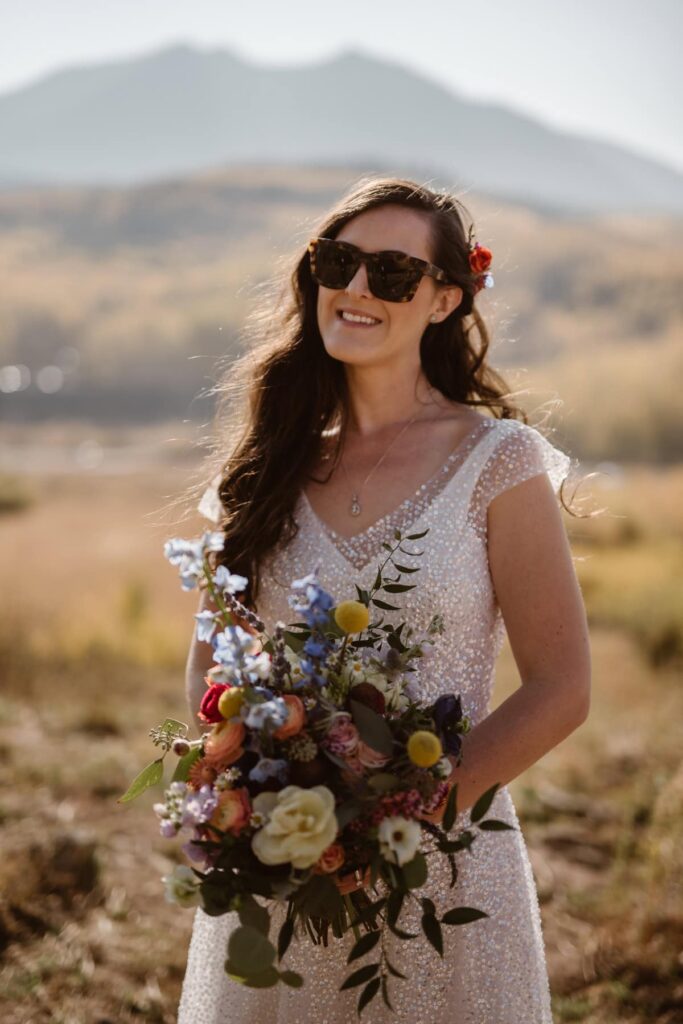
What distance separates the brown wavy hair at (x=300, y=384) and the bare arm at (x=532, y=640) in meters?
0.31

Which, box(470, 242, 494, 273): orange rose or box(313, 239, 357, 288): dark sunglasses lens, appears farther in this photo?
box(470, 242, 494, 273): orange rose

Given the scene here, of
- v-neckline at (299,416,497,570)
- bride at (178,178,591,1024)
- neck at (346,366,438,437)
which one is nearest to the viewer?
bride at (178,178,591,1024)

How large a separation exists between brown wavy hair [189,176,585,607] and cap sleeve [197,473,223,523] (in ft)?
0.09

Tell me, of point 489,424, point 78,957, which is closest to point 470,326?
point 489,424

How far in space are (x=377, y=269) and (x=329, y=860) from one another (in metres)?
1.34

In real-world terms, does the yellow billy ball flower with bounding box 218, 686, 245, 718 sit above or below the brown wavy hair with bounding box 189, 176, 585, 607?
below

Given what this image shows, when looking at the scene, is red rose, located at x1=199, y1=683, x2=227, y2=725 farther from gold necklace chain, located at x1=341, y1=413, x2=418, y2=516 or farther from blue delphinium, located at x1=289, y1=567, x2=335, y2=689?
gold necklace chain, located at x1=341, y1=413, x2=418, y2=516

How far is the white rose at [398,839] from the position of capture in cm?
153

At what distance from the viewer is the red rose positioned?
1.73 m

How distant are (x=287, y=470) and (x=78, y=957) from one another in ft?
6.58

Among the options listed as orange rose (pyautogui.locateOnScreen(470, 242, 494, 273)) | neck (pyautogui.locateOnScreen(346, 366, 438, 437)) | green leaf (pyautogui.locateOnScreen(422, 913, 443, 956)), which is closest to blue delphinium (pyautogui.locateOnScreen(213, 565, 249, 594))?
green leaf (pyautogui.locateOnScreen(422, 913, 443, 956))

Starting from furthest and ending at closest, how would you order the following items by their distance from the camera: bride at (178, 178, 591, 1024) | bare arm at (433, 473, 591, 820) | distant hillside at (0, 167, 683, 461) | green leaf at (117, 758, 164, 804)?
distant hillside at (0, 167, 683, 461)
bride at (178, 178, 591, 1024)
bare arm at (433, 473, 591, 820)
green leaf at (117, 758, 164, 804)

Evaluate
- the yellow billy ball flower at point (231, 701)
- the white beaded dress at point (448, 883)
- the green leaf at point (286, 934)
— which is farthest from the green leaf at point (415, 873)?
the white beaded dress at point (448, 883)

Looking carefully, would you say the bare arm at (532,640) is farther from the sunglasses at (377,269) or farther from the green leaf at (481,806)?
the sunglasses at (377,269)
